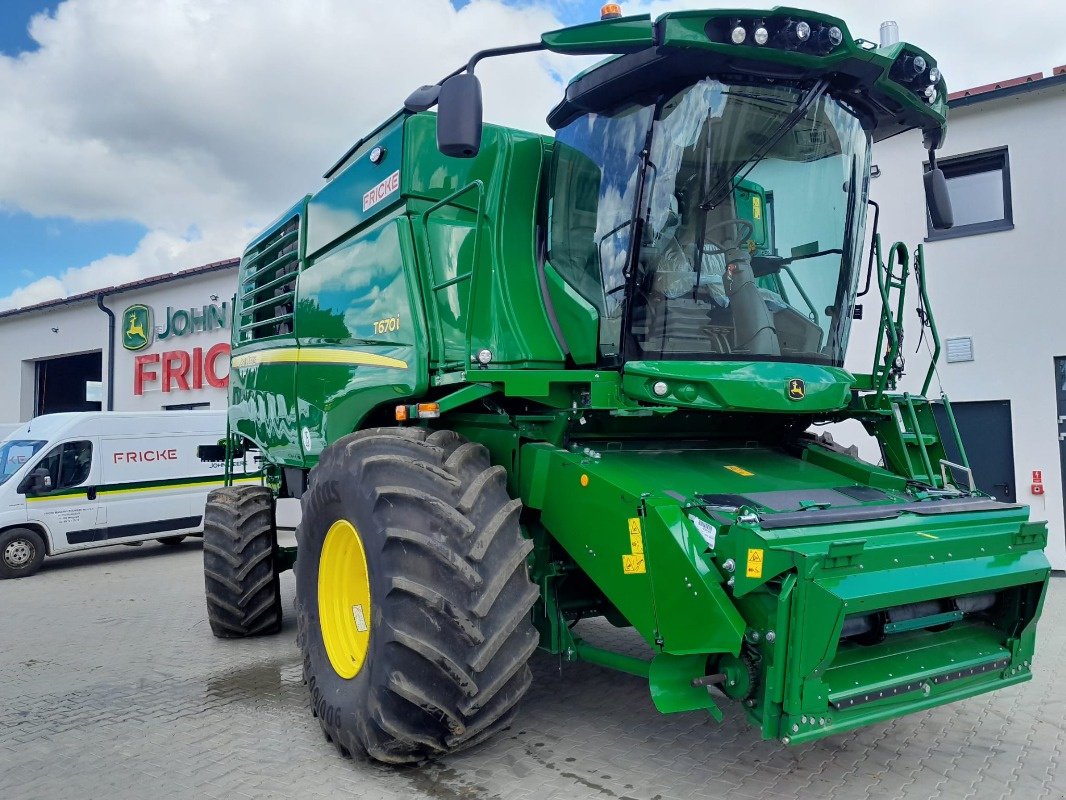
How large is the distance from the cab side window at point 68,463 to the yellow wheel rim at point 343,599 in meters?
8.81

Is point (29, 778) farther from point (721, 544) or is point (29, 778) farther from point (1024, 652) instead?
point (1024, 652)

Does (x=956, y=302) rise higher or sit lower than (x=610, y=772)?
higher

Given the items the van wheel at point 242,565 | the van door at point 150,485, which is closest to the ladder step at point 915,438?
the van wheel at point 242,565

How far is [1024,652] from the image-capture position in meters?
3.58

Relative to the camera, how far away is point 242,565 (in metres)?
6.27

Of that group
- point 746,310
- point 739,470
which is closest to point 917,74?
point 746,310

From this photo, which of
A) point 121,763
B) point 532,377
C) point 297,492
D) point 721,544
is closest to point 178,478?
point 297,492

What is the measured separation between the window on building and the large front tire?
754 cm

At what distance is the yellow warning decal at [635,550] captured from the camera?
3.32 m

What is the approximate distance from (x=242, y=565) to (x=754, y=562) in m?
4.48

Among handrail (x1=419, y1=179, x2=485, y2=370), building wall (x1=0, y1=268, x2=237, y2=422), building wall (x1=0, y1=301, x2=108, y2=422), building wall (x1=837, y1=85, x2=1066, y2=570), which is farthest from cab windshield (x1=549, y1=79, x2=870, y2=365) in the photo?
building wall (x1=0, y1=301, x2=108, y2=422)

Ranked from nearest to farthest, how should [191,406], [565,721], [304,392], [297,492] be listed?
[565,721]
[304,392]
[297,492]
[191,406]

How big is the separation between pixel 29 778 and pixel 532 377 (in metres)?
2.97

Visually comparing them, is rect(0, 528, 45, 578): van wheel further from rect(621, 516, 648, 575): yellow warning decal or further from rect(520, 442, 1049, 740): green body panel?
rect(621, 516, 648, 575): yellow warning decal
